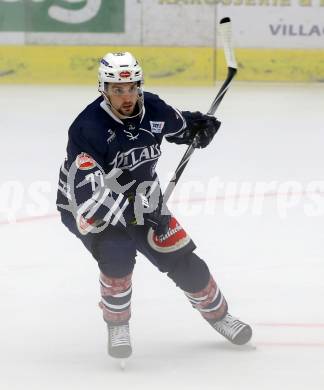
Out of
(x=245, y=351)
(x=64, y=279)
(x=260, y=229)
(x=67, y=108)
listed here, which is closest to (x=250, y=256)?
(x=260, y=229)

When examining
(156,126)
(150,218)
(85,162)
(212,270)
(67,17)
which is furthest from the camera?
(67,17)

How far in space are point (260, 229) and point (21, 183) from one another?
1766mm

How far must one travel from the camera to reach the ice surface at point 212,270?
131 inches

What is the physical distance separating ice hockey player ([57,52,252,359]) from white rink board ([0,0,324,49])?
22.5 ft

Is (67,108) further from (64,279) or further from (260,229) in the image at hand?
(64,279)

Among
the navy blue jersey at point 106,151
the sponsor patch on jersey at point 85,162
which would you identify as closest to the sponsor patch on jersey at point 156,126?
the navy blue jersey at point 106,151

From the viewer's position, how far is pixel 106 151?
3312 mm

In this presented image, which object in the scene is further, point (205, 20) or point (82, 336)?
point (205, 20)

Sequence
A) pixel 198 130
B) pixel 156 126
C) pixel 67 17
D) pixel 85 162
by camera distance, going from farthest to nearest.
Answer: pixel 67 17 → pixel 198 130 → pixel 156 126 → pixel 85 162

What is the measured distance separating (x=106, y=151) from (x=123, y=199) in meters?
0.19

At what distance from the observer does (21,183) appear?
6.21 m

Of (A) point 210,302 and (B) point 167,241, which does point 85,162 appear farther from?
(A) point 210,302

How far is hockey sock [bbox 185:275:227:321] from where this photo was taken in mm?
3539

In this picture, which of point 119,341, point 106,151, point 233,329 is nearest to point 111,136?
point 106,151
